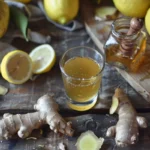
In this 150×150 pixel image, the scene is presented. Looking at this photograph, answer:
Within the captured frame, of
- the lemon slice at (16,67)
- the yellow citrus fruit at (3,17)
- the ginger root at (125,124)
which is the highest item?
the yellow citrus fruit at (3,17)

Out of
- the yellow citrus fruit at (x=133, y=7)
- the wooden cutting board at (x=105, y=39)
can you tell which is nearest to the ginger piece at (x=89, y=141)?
the wooden cutting board at (x=105, y=39)

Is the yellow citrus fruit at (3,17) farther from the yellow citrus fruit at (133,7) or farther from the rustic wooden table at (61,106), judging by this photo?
the yellow citrus fruit at (133,7)

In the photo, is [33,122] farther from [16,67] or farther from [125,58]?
[125,58]

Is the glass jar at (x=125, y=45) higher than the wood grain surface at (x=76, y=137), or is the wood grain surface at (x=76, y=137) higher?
the glass jar at (x=125, y=45)

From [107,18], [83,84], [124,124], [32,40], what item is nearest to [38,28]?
[32,40]

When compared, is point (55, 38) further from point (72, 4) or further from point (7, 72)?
point (7, 72)

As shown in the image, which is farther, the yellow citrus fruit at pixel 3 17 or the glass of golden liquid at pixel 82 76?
the yellow citrus fruit at pixel 3 17

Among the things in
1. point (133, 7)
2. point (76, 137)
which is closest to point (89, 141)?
point (76, 137)

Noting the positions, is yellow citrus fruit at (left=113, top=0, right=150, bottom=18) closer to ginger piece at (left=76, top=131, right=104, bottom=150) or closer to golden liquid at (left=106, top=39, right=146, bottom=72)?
golden liquid at (left=106, top=39, right=146, bottom=72)
